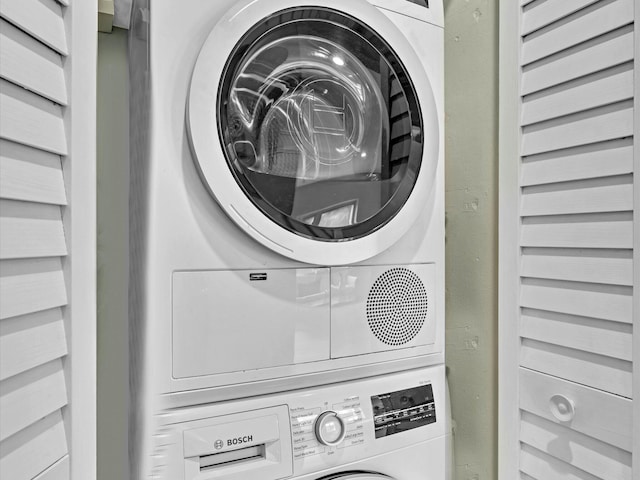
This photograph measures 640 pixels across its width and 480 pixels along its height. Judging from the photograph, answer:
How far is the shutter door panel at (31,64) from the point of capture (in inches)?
22.1

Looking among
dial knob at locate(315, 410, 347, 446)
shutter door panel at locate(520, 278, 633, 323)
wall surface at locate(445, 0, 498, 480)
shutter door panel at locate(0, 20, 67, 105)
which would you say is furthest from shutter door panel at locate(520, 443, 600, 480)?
shutter door panel at locate(0, 20, 67, 105)

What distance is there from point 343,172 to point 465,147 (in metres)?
0.47

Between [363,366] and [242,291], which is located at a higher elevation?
[242,291]

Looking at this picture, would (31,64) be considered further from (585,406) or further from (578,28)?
(585,406)

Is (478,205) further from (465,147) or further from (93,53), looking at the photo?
(93,53)

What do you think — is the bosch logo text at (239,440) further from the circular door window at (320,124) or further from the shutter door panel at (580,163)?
the shutter door panel at (580,163)

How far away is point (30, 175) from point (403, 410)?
0.97m

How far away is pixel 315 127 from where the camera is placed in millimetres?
1101

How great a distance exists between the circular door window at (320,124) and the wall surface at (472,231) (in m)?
0.26

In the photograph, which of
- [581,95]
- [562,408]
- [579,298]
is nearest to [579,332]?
[579,298]

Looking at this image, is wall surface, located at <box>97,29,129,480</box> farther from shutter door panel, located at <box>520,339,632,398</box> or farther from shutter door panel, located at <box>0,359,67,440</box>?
shutter door panel, located at <box>520,339,632,398</box>

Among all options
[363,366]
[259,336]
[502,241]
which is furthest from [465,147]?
[259,336]

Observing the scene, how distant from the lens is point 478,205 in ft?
4.40

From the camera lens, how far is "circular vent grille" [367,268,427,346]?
1158mm
